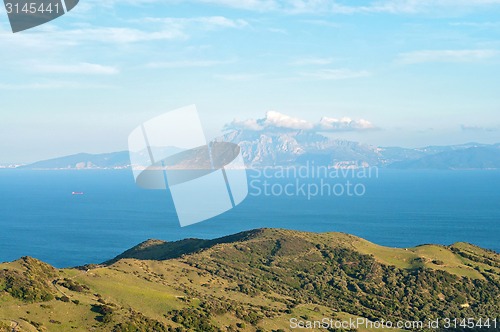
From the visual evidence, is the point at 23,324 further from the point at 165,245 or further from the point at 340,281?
the point at 165,245

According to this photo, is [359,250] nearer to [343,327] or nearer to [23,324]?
[343,327]

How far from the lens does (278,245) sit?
114 meters

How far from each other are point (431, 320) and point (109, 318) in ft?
170

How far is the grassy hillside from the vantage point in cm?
5600

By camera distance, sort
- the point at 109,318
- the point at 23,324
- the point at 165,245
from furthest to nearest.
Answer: the point at 165,245, the point at 109,318, the point at 23,324

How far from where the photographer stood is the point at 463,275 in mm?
102062

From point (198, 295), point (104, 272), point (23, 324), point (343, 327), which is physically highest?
point (23, 324)

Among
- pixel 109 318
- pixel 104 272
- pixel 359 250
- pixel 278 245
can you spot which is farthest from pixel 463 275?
pixel 109 318

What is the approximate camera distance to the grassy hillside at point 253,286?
56.0m

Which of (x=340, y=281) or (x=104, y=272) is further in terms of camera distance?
(x=340, y=281)

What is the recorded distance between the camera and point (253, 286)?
298ft

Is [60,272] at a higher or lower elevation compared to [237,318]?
higher

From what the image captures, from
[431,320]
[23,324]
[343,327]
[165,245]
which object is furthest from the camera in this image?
[165,245]

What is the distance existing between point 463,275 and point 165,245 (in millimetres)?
66744
